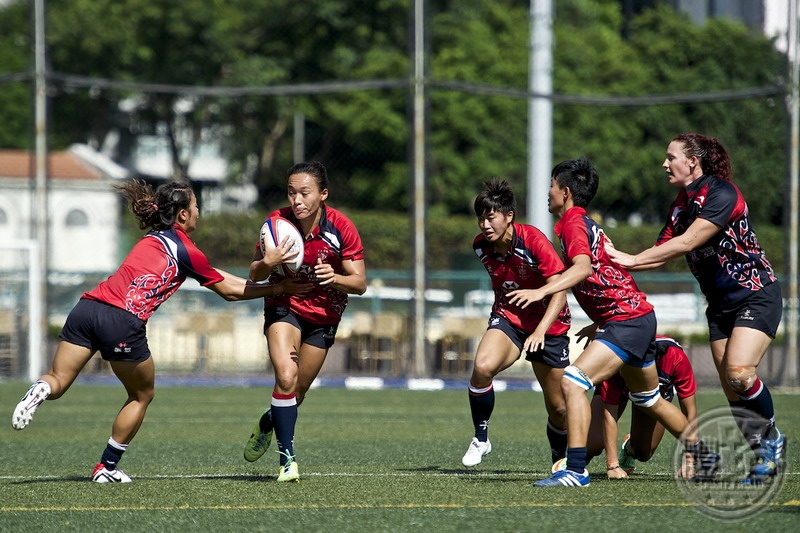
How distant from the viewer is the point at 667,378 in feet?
23.8

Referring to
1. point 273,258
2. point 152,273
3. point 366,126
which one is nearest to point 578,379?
point 273,258

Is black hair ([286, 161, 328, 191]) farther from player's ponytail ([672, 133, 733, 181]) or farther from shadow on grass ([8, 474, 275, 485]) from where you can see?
player's ponytail ([672, 133, 733, 181])

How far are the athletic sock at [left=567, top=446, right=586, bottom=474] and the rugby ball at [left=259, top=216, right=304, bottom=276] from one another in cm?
197

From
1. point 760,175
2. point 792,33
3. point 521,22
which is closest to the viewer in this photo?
point 792,33

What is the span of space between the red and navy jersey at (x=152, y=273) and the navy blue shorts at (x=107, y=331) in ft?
0.19

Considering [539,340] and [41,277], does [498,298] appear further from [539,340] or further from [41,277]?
[41,277]

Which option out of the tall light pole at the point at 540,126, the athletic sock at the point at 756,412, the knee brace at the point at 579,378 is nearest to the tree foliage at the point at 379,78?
the tall light pole at the point at 540,126

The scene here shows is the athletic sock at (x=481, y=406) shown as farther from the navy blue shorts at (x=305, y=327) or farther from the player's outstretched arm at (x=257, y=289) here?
the player's outstretched arm at (x=257, y=289)

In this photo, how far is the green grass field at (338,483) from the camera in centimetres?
543

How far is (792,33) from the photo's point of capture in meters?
14.9

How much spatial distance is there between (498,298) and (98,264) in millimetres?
24806

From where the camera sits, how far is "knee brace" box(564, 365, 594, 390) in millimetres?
6336

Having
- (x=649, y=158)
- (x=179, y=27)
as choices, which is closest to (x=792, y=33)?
(x=649, y=158)

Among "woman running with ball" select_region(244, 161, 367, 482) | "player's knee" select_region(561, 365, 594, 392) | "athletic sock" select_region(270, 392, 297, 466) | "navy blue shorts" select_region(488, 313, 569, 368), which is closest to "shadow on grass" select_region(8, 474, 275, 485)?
"woman running with ball" select_region(244, 161, 367, 482)
